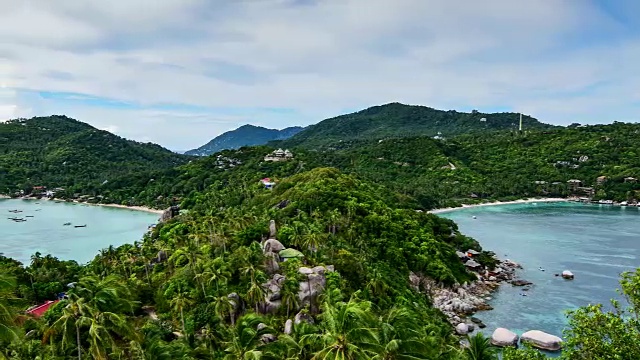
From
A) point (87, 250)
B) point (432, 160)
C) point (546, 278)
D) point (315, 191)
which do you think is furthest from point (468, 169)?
point (87, 250)

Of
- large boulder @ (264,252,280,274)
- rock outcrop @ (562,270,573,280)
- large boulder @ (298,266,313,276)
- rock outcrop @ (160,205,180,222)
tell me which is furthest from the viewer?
rock outcrop @ (160,205,180,222)

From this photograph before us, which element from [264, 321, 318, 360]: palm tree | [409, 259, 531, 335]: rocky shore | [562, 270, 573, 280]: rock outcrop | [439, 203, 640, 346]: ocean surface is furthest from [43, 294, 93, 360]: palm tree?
[562, 270, 573, 280]: rock outcrop

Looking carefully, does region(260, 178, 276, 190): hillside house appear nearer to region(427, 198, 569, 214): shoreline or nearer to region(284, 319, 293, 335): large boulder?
region(427, 198, 569, 214): shoreline

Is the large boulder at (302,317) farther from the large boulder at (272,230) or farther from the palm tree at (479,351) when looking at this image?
the large boulder at (272,230)

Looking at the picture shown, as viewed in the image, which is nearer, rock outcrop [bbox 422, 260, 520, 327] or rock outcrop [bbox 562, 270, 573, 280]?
rock outcrop [bbox 422, 260, 520, 327]

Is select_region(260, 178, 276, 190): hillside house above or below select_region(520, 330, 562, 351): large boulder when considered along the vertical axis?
above

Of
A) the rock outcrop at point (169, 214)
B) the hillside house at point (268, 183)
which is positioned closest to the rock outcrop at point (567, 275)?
the hillside house at point (268, 183)

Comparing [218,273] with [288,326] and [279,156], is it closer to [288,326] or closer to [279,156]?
[288,326]

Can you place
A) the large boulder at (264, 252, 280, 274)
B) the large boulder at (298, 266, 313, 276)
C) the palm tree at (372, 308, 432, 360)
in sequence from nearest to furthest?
the palm tree at (372, 308, 432, 360)
the large boulder at (298, 266, 313, 276)
the large boulder at (264, 252, 280, 274)
